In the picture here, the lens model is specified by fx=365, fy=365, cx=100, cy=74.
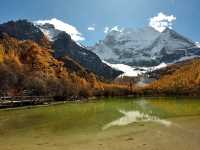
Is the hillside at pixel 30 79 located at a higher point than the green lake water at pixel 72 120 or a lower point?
higher

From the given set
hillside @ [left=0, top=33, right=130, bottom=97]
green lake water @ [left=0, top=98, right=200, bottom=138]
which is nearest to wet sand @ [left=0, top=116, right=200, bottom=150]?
green lake water @ [left=0, top=98, right=200, bottom=138]

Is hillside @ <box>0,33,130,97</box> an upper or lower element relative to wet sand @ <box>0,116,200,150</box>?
upper

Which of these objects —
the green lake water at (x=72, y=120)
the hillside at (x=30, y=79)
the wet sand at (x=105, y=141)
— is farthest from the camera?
the hillside at (x=30, y=79)

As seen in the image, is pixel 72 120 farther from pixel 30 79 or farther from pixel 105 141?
pixel 30 79

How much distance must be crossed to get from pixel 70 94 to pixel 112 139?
114709 mm

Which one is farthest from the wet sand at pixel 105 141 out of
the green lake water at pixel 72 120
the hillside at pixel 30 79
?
A: the hillside at pixel 30 79

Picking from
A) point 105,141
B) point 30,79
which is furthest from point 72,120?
point 30,79

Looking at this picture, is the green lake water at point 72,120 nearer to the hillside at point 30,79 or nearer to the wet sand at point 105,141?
the wet sand at point 105,141

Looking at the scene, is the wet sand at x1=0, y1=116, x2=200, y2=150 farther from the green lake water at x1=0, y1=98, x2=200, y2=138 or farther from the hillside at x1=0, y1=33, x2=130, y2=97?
the hillside at x1=0, y1=33, x2=130, y2=97

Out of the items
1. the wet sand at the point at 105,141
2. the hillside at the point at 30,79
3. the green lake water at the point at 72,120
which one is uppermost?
the hillside at the point at 30,79

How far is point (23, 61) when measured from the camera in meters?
154

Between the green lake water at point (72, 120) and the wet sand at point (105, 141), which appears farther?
the green lake water at point (72, 120)

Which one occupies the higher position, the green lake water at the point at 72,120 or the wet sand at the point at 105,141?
the green lake water at the point at 72,120

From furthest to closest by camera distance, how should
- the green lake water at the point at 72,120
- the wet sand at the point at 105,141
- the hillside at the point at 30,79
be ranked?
the hillside at the point at 30,79
the green lake water at the point at 72,120
the wet sand at the point at 105,141
